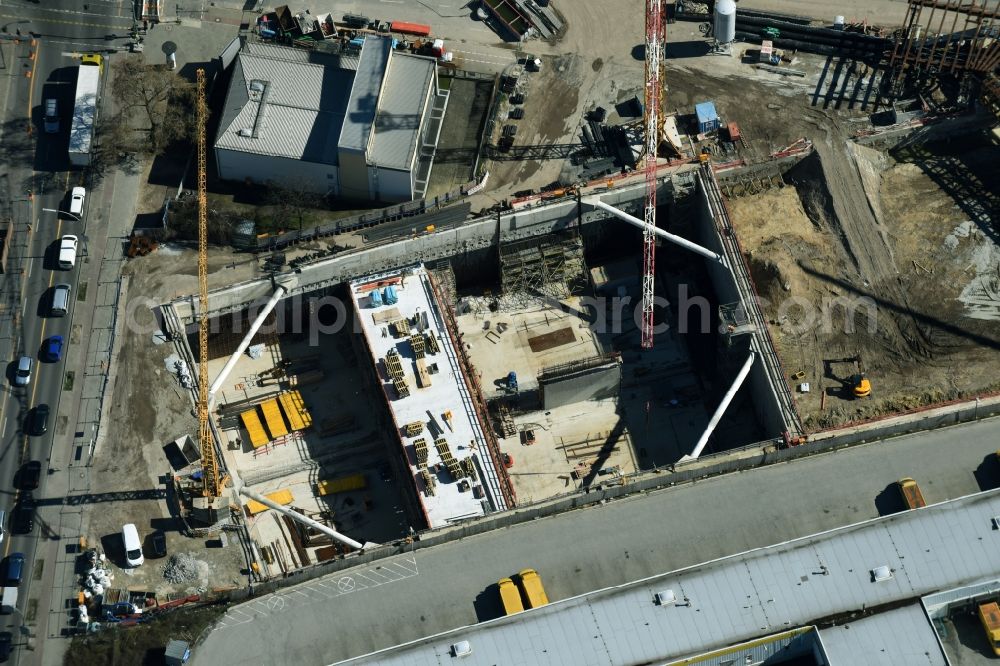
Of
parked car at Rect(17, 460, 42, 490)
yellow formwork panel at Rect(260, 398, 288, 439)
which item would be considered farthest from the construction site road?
parked car at Rect(17, 460, 42, 490)

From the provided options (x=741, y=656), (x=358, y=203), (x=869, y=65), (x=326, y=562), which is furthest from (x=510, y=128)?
(x=741, y=656)

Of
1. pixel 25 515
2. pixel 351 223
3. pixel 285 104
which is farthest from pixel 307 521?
pixel 285 104

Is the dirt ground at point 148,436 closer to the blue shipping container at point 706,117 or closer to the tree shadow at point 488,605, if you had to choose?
the tree shadow at point 488,605

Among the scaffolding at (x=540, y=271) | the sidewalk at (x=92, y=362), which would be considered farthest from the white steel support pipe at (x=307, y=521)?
the scaffolding at (x=540, y=271)

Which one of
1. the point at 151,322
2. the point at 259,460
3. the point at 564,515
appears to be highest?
the point at 151,322

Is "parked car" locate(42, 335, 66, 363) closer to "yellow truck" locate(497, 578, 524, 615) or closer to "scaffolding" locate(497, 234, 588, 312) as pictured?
"scaffolding" locate(497, 234, 588, 312)

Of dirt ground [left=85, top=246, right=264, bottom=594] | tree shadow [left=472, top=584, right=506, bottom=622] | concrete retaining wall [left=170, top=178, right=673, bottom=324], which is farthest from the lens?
concrete retaining wall [left=170, top=178, right=673, bottom=324]

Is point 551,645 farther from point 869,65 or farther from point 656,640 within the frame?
point 869,65
